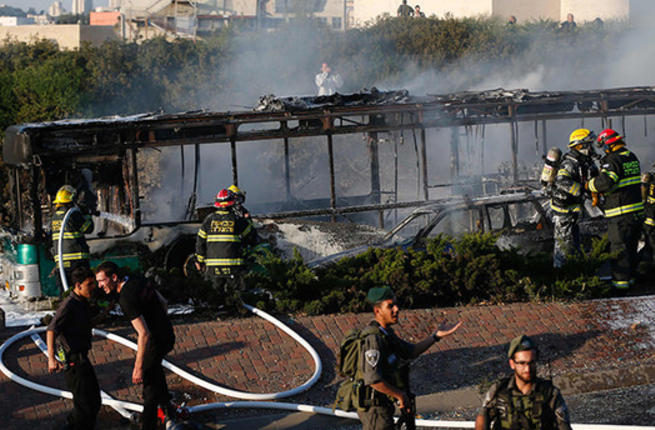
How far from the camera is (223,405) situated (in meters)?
7.31

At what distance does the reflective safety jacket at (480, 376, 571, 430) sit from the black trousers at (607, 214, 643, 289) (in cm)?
630

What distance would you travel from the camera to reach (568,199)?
426 inches

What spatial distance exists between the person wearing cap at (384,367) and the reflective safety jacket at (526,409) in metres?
0.66

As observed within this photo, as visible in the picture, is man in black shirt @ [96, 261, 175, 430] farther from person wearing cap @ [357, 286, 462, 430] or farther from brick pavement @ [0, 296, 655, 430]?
person wearing cap @ [357, 286, 462, 430]

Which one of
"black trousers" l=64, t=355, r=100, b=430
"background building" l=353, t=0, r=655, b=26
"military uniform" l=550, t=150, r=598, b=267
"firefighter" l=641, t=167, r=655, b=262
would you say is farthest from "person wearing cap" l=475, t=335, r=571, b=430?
"background building" l=353, t=0, r=655, b=26

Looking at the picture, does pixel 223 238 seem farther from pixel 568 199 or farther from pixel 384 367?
pixel 384 367

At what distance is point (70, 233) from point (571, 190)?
6.08 meters

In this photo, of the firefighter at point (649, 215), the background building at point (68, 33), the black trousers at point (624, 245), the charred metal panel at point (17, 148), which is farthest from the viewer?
the background building at point (68, 33)

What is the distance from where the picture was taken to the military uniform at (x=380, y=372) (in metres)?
5.16

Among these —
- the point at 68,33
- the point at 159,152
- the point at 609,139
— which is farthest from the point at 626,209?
the point at 68,33

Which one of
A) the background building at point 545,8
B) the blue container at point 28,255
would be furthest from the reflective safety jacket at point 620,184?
the background building at point 545,8

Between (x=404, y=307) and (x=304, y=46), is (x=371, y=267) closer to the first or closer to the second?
(x=404, y=307)

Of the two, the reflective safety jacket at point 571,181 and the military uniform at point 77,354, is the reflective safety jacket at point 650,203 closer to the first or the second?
the reflective safety jacket at point 571,181

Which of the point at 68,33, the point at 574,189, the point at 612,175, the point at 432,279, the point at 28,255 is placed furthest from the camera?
the point at 68,33
